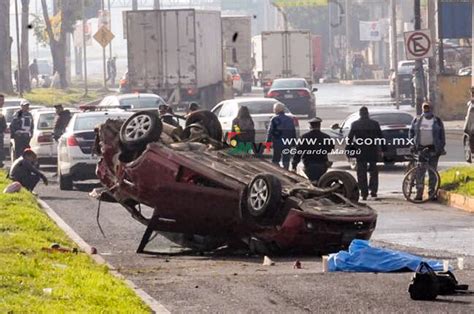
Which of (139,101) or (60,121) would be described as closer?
(60,121)

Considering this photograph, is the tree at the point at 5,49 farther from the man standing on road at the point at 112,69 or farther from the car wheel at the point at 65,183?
the car wheel at the point at 65,183

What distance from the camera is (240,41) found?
88.9m

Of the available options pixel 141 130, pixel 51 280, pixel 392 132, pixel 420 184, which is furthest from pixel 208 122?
pixel 392 132

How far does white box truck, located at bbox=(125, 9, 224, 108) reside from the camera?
5509 cm

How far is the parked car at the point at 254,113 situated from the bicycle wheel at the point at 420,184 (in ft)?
36.1

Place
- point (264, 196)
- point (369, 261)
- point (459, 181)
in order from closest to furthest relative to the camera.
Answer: point (369, 261)
point (264, 196)
point (459, 181)

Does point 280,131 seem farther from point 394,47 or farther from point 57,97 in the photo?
point 57,97

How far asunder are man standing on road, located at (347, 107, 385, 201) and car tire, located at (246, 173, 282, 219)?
9675 mm

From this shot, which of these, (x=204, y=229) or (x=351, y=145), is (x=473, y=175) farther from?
(x=204, y=229)

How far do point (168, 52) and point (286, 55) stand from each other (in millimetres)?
19611

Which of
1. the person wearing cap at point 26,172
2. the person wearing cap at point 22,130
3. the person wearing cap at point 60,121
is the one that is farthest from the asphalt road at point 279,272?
the person wearing cap at point 22,130

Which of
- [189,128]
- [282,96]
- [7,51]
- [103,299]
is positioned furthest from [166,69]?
[103,299]

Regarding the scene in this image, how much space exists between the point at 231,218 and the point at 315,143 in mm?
7598

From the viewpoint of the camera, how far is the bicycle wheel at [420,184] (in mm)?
26016
